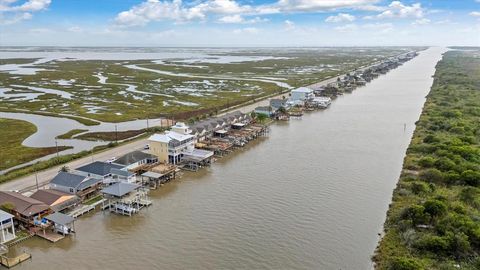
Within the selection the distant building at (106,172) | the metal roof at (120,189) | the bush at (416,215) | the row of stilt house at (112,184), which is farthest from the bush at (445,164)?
the distant building at (106,172)

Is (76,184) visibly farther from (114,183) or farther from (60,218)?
(60,218)

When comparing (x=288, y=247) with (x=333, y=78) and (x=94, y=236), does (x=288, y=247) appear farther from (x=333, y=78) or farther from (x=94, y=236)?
(x=333, y=78)

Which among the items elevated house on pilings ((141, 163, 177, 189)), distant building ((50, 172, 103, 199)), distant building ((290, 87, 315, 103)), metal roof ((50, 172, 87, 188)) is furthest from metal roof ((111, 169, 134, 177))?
distant building ((290, 87, 315, 103))

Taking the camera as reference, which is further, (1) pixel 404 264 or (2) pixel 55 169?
(2) pixel 55 169

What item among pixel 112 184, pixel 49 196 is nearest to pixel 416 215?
pixel 112 184

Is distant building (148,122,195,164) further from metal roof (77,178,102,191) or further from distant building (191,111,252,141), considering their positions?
metal roof (77,178,102,191)

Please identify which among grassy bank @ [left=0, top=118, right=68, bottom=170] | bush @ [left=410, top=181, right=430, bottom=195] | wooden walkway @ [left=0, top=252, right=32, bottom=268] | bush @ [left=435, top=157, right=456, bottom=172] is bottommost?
wooden walkway @ [left=0, top=252, right=32, bottom=268]
